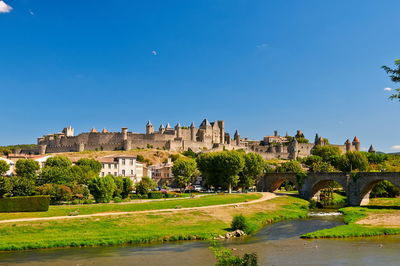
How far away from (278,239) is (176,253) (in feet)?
30.8

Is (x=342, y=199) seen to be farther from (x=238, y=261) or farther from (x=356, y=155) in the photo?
(x=238, y=261)

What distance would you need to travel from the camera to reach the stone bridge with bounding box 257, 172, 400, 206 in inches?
2119

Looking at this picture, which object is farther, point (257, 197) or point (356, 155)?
point (356, 155)

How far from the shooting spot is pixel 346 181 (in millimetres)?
57969

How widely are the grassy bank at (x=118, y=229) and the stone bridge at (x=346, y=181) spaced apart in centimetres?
2011

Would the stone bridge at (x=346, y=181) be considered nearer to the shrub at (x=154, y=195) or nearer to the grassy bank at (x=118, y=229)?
the grassy bank at (x=118, y=229)

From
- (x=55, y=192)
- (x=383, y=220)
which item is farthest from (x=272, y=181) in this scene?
(x=55, y=192)

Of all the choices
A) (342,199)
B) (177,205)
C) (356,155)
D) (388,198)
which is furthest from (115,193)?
(356,155)

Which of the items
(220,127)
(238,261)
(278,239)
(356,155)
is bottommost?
(278,239)

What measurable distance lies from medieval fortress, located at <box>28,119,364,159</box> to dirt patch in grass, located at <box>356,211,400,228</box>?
8148 cm

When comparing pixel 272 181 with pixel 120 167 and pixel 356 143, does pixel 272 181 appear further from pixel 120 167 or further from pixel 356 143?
pixel 356 143

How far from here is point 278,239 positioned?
31.6 meters

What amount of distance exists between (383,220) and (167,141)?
86.6 meters

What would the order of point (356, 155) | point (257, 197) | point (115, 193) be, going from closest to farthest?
point (115, 193) → point (257, 197) → point (356, 155)
